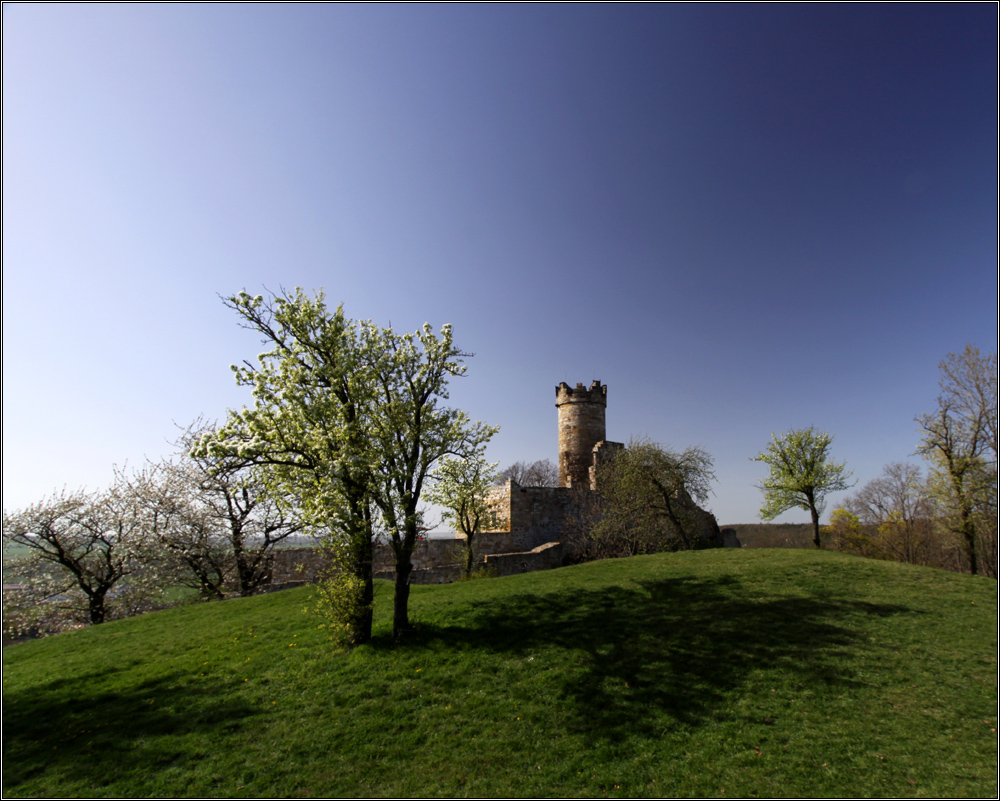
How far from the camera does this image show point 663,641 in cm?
1041

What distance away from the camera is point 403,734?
7.69 meters

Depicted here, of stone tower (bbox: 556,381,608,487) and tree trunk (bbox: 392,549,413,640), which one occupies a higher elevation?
stone tower (bbox: 556,381,608,487)

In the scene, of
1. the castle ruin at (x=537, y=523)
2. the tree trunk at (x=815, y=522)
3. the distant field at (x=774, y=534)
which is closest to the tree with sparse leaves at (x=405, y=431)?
the castle ruin at (x=537, y=523)

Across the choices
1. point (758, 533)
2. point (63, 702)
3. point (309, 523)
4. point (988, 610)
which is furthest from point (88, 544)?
point (758, 533)

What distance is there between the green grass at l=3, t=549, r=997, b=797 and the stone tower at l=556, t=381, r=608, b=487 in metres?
17.1

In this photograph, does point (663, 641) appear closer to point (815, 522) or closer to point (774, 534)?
point (815, 522)

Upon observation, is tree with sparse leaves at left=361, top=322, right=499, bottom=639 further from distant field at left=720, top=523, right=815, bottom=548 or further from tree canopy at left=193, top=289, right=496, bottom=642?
distant field at left=720, top=523, right=815, bottom=548

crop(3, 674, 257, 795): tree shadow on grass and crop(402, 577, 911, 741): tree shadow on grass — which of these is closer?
crop(3, 674, 257, 795): tree shadow on grass

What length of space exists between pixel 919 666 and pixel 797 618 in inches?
103

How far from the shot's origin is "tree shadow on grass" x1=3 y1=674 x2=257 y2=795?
7262 mm

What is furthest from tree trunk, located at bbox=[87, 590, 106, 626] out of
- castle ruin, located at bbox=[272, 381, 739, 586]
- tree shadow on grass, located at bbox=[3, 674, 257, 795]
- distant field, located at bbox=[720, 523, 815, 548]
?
distant field, located at bbox=[720, 523, 815, 548]

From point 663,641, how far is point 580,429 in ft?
69.9

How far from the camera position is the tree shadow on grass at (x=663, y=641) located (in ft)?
26.6

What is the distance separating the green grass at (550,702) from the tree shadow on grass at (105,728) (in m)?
0.04
